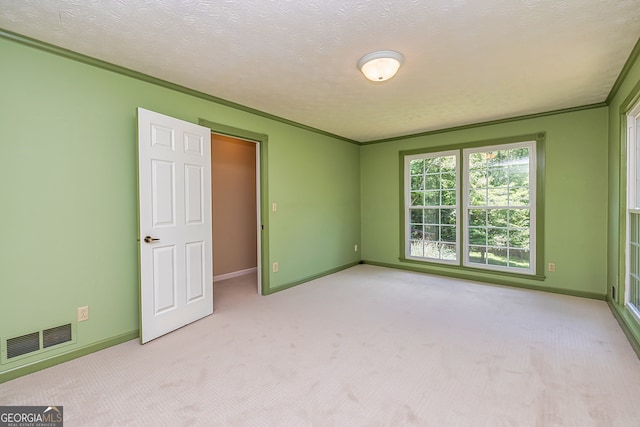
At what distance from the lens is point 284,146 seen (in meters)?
4.19

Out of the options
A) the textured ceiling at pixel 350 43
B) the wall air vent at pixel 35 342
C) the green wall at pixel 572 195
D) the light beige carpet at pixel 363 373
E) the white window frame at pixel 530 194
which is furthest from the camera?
the white window frame at pixel 530 194

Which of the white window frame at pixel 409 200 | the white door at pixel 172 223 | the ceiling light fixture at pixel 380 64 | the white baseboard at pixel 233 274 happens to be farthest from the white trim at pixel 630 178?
the white baseboard at pixel 233 274

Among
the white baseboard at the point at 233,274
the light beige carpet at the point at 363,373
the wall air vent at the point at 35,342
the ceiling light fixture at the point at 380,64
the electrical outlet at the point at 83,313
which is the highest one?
the ceiling light fixture at the point at 380,64

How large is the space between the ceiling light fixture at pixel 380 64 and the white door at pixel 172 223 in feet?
5.69

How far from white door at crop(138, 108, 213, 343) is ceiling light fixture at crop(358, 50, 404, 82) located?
5.69 feet

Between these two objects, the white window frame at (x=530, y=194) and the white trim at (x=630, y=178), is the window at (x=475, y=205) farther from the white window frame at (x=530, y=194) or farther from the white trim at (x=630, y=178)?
the white trim at (x=630, y=178)

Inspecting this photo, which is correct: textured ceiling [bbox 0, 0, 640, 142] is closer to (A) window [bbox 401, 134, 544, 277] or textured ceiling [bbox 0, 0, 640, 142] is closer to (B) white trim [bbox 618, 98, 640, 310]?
(B) white trim [bbox 618, 98, 640, 310]

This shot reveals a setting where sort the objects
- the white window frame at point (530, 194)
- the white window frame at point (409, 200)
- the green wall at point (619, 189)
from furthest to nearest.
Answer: the white window frame at point (409, 200), the white window frame at point (530, 194), the green wall at point (619, 189)

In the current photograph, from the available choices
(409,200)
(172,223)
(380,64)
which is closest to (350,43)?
(380,64)

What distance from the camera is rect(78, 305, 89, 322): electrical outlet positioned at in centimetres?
238

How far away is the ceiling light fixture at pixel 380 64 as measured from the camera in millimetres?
2305

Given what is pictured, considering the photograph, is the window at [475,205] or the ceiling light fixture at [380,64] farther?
the window at [475,205]

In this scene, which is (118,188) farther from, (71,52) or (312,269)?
(312,269)

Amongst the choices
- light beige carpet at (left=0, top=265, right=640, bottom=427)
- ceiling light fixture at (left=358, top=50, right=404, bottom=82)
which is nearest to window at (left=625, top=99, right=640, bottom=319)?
light beige carpet at (left=0, top=265, right=640, bottom=427)
